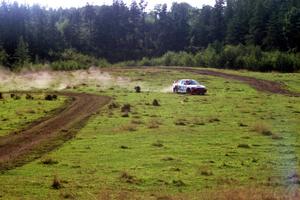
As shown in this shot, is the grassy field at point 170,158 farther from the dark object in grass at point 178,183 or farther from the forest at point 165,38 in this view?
the forest at point 165,38

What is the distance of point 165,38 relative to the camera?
18812 centimetres

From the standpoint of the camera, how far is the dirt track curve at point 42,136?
24.0 meters

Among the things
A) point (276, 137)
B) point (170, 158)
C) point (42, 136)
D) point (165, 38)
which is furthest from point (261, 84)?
point (165, 38)

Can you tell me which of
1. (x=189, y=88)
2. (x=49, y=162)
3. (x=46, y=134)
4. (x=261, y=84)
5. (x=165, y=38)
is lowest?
(x=261, y=84)

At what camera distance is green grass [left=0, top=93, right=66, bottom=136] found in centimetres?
3491

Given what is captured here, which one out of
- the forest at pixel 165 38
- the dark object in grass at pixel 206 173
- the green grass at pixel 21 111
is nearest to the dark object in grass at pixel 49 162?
the dark object in grass at pixel 206 173

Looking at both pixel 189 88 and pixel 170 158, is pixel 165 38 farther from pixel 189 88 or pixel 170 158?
pixel 170 158

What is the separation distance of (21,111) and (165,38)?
14837 cm

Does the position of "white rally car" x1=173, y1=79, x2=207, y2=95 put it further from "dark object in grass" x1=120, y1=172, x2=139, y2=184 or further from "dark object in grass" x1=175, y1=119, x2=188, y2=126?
"dark object in grass" x1=120, y1=172, x2=139, y2=184

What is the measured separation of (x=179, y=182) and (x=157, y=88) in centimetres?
5246

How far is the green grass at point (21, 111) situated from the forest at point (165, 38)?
57174mm

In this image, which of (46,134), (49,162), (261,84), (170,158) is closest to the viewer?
(49,162)

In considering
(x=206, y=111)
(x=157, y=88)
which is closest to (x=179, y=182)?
(x=206, y=111)

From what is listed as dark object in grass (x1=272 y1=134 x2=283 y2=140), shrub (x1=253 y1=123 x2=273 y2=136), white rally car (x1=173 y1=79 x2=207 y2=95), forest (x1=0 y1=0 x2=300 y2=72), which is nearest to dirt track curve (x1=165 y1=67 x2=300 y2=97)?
white rally car (x1=173 y1=79 x2=207 y2=95)
